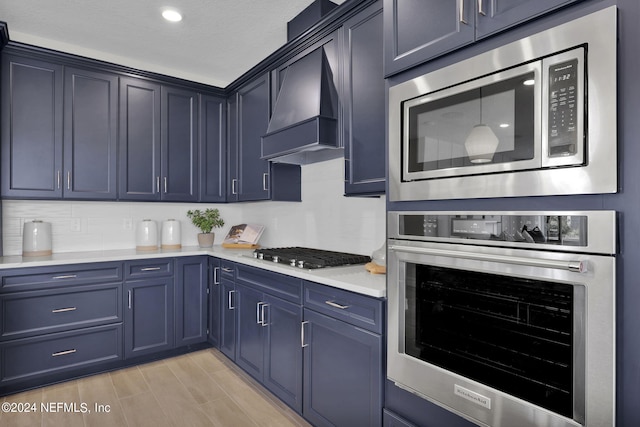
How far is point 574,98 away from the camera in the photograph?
992mm

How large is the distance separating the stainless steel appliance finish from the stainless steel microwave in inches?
4.0

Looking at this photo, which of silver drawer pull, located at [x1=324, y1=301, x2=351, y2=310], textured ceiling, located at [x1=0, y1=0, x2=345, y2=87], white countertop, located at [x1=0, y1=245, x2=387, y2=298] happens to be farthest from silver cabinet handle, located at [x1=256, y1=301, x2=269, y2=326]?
textured ceiling, located at [x1=0, y1=0, x2=345, y2=87]

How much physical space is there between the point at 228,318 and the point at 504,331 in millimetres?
2308

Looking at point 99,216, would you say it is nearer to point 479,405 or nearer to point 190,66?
point 190,66

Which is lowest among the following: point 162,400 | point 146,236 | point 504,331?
point 162,400

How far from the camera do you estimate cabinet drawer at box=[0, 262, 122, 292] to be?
8.46 ft

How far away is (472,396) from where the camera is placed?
4.05ft

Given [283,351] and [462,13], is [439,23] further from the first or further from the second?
[283,351]

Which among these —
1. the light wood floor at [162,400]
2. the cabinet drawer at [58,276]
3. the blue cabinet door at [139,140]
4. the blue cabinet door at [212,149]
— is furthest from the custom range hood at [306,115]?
the light wood floor at [162,400]

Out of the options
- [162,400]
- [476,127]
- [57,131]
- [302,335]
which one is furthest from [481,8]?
[57,131]

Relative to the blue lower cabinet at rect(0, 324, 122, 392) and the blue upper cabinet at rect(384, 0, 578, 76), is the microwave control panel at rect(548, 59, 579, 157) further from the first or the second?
the blue lower cabinet at rect(0, 324, 122, 392)

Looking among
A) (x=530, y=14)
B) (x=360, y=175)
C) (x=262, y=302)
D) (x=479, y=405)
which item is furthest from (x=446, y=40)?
(x=262, y=302)

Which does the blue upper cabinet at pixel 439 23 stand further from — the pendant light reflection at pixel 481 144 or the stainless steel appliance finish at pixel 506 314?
the stainless steel appliance finish at pixel 506 314

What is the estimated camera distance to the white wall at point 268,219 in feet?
8.86
